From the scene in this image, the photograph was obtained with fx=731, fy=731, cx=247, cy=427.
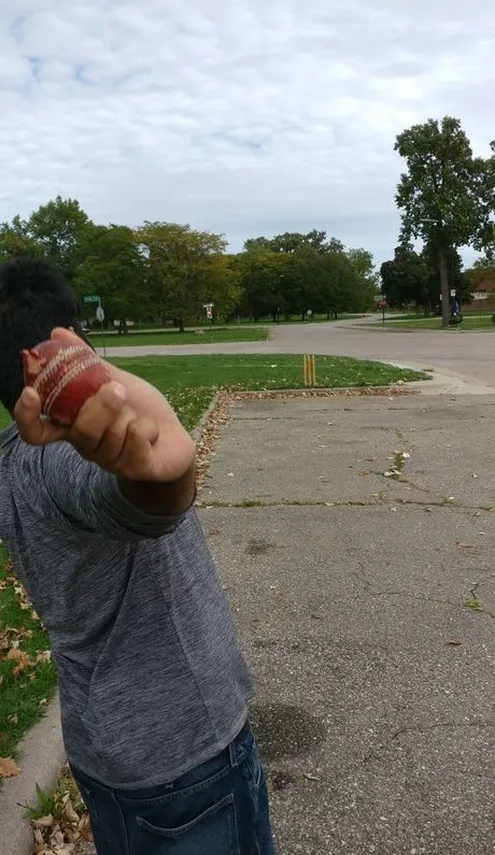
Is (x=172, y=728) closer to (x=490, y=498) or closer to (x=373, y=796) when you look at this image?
(x=373, y=796)

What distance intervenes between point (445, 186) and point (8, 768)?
145ft

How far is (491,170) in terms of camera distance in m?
42.8

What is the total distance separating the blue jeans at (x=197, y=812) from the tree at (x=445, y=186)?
44.2 meters

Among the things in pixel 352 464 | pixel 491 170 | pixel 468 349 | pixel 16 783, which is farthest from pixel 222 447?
pixel 491 170

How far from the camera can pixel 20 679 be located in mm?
3678

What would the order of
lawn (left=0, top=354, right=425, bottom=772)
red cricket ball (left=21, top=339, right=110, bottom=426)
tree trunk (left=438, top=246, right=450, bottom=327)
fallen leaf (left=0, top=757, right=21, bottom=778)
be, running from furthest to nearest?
tree trunk (left=438, top=246, right=450, bottom=327) → lawn (left=0, top=354, right=425, bottom=772) → fallen leaf (left=0, top=757, right=21, bottom=778) → red cricket ball (left=21, top=339, right=110, bottom=426)

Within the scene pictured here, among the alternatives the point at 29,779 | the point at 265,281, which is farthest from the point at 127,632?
the point at 265,281

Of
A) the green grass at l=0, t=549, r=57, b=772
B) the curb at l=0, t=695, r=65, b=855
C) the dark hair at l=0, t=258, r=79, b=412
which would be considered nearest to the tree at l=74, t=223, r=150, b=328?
the green grass at l=0, t=549, r=57, b=772

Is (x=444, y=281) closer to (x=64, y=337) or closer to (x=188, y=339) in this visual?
(x=188, y=339)

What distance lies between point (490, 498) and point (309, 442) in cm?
334

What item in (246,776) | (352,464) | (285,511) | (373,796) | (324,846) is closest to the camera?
(246,776)

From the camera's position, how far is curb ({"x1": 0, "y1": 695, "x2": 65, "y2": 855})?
261cm

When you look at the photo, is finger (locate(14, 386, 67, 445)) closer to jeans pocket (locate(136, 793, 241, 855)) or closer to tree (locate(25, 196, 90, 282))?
jeans pocket (locate(136, 793, 241, 855))

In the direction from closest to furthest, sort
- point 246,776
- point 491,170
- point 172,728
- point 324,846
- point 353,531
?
point 172,728 < point 246,776 < point 324,846 < point 353,531 < point 491,170
